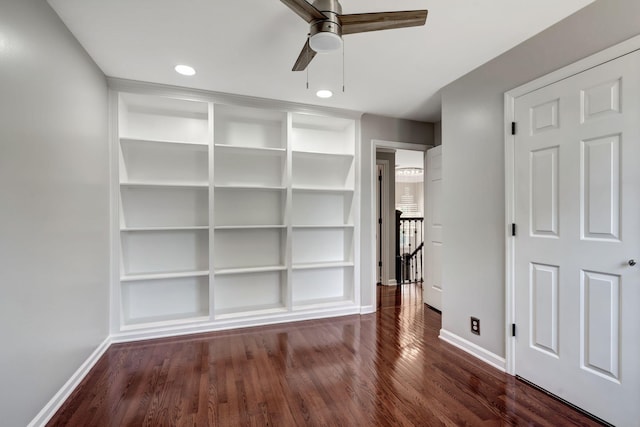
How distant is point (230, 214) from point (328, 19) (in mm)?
2398

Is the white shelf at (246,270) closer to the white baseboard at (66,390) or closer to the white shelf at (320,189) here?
the white shelf at (320,189)

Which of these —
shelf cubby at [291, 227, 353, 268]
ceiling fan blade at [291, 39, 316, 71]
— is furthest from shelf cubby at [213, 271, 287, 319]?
ceiling fan blade at [291, 39, 316, 71]

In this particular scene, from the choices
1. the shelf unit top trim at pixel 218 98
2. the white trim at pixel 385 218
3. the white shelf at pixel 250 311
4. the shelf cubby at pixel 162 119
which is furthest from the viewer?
the white trim at pixel 385 218

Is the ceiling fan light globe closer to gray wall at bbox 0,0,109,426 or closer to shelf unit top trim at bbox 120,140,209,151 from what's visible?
gray wall at bbox 0,0,109,426

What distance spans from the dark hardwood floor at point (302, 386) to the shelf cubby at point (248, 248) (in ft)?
2.56

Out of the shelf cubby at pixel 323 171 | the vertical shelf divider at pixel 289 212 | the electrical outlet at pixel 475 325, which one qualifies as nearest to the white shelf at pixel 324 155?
the shelf cubby at pixel 323 171

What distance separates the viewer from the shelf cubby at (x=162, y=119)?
2969 mm

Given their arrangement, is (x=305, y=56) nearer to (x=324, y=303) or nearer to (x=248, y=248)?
(x=248, y=248)

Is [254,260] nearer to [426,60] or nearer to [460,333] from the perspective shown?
[460,333]

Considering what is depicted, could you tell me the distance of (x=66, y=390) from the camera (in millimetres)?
1951

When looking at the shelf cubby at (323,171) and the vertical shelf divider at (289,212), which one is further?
the shelf cubby at (323,171)

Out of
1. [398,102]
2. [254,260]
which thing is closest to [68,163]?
[254,260]

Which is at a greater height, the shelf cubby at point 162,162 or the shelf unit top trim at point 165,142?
the shelf unit top trim at point 165,142

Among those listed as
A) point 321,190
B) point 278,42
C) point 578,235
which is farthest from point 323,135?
point 578,235
